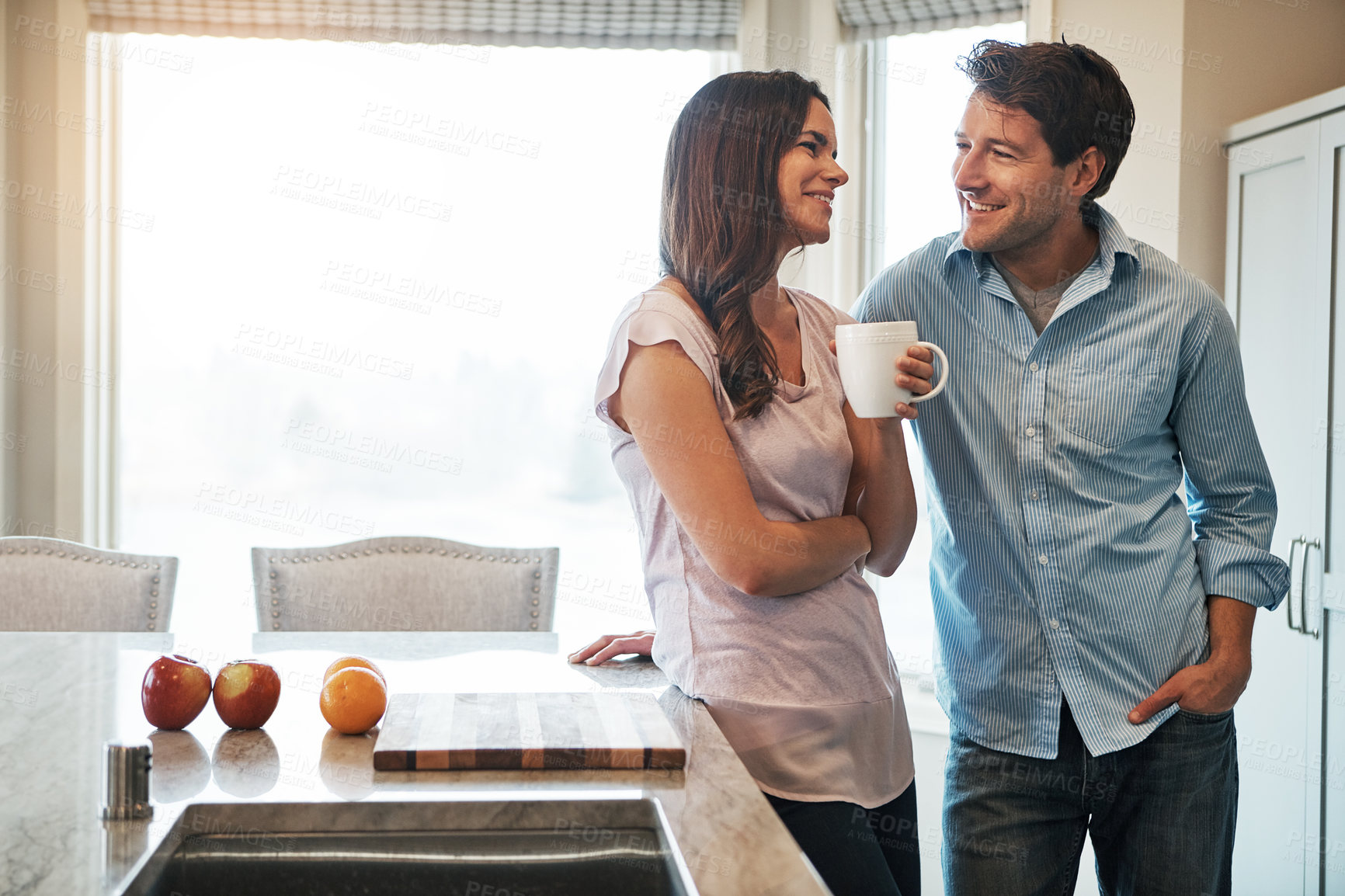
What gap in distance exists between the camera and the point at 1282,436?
2.27 m

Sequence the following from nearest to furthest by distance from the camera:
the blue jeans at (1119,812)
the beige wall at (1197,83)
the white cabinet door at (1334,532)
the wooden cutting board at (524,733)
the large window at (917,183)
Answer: the wooden cutting board at (524,733)
the blue jeans at (1119,812)
the white cabinet door at (1334,532)
the beige wall at (1197,83)
the large window at (917,183)

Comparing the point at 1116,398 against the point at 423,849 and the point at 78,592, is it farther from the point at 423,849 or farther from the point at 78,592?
the point at 78,592

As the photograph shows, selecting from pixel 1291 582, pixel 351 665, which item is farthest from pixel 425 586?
pixel 1291 582

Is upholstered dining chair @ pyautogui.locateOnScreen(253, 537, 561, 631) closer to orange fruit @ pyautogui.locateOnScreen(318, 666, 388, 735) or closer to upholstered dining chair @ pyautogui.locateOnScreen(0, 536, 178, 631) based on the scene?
upholstered dining chair @ pyautogui.locateOnScreen(0, 536, 178, 631)

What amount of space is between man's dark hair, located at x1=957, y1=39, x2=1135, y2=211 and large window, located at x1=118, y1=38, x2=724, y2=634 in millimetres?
1793

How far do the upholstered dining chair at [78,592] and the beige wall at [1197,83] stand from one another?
2.29 m

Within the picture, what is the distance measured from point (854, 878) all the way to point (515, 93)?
2679 millimetres

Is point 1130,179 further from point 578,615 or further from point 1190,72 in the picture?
point 578,615

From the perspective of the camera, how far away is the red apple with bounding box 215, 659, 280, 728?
3.52 ft

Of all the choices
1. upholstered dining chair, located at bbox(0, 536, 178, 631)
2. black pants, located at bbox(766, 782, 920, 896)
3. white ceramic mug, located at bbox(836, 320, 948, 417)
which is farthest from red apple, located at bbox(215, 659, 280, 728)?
upholstered dining chair, located at bbox(0, 536, 178, 631)

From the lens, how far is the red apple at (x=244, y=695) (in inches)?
42.3

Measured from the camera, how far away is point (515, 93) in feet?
10.4

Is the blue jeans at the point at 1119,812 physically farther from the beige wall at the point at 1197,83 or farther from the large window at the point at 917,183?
the large window at the point at 917,183

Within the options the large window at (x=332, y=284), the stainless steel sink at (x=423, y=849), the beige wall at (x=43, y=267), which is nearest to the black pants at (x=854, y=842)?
the stainless steel sink at (x=423, y=849)
